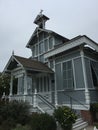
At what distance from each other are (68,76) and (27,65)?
346 cm

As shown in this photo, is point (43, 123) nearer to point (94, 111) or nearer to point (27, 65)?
point (94, 111)

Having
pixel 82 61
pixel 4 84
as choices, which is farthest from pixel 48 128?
pixel 4 84

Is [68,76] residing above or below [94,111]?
above

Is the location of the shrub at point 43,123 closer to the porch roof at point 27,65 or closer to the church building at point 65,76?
the church building at point 65,76

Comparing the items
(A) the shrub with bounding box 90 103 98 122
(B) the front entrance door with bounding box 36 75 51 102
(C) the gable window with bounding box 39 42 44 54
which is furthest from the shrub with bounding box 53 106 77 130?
(C) the gable window with bounding box 39 42 44 54

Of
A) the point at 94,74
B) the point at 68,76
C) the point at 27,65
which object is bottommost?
the point at 68,76

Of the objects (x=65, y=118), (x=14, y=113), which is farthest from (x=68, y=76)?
(x=14, y=113)

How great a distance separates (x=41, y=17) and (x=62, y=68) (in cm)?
850

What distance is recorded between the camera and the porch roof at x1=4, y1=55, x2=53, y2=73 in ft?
42.7

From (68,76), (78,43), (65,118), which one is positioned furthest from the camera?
(68,76)

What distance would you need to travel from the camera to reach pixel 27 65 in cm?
1305

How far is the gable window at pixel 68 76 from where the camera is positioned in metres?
13.0

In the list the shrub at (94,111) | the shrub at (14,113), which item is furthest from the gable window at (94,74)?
the shrub at (14,113)

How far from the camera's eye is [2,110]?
35.4 feet
